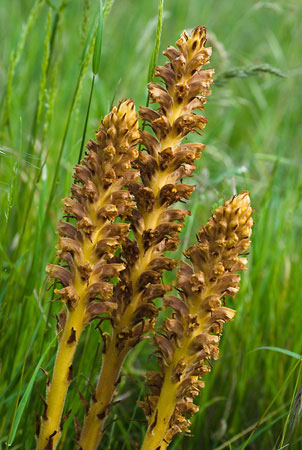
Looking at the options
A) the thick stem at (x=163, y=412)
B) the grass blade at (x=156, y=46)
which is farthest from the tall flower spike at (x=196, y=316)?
the grass blade at (x=156, y=46)

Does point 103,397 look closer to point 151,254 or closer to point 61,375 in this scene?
point 61,375

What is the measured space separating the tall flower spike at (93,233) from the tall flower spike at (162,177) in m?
0.06

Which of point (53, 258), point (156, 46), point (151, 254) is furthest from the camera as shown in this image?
point (53, 258)

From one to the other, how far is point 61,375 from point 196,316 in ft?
1.13

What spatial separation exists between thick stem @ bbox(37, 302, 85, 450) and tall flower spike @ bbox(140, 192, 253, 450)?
0.19 m

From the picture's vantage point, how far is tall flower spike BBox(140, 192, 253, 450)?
4.13 feet

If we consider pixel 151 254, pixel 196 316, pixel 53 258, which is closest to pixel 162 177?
pixel 151 254

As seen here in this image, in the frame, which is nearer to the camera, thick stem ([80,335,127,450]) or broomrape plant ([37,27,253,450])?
broomrape plant ([37,27,253,450])

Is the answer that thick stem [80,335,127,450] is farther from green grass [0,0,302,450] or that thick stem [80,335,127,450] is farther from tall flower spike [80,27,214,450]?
green grass [0,0,302,450]

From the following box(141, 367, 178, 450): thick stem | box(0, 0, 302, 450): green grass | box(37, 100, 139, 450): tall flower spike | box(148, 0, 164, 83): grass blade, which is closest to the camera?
box(37, 100, 139, 450): tall flower spike

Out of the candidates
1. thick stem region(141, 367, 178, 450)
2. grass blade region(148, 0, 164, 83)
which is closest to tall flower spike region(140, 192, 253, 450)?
thick stem region(141, 367, 178, 450)

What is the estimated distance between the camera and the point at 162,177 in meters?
1.35

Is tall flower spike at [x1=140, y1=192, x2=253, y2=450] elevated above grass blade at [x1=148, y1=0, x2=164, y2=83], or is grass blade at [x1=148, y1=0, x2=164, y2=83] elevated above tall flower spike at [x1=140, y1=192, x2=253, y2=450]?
grass blade at [x1=148, y1=0, x2=164, y2=83]

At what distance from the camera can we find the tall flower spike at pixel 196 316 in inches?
49.6
